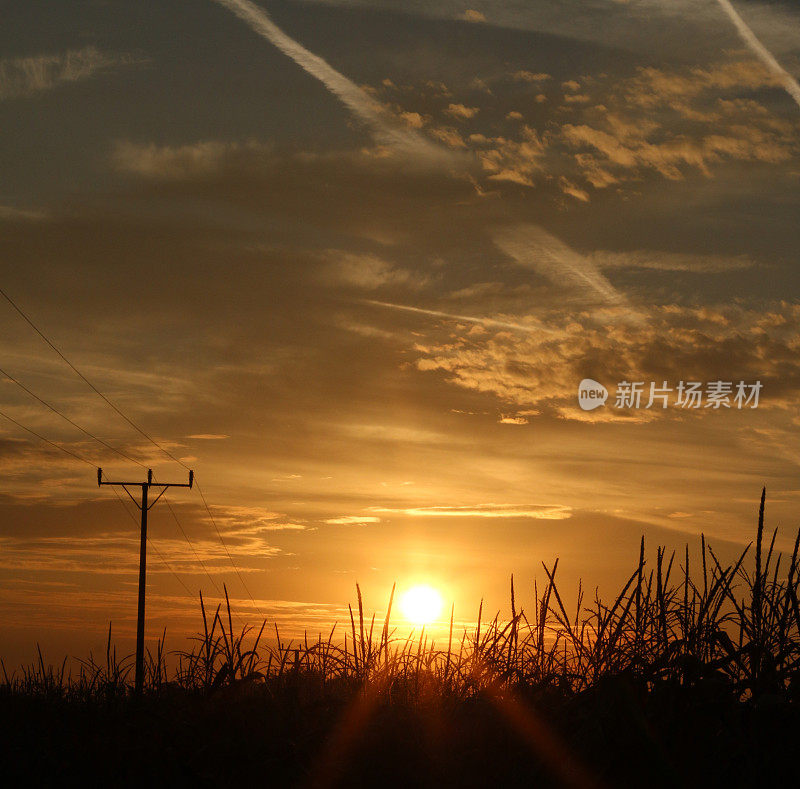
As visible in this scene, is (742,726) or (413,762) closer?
(742,726)

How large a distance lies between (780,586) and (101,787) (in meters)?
4.38

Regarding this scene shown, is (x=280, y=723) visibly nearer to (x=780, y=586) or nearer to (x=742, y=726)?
(x=742, y=726)

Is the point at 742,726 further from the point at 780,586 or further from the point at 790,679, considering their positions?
the point at 780,586

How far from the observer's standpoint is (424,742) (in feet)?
19.8

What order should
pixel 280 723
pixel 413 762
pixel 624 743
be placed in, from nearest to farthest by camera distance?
pixel 624 743 < pixel 413 762 < pixel 280 723

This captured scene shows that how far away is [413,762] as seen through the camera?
575 cm

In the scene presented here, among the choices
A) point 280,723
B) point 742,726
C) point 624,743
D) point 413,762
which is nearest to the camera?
point 624,743

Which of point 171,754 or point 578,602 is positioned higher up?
point 578,602

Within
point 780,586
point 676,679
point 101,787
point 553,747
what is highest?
point 780,586

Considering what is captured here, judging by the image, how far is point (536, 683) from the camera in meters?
6.67

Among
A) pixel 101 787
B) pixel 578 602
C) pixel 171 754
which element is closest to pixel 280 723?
A: pixel 171 754

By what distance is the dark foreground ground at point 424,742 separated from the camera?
5.04m

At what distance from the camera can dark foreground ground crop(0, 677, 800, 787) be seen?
5.04 m

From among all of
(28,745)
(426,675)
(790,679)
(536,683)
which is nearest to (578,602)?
(536,683)
